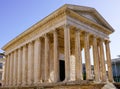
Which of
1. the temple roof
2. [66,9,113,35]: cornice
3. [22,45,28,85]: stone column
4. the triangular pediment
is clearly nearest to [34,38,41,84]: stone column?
the temple roof

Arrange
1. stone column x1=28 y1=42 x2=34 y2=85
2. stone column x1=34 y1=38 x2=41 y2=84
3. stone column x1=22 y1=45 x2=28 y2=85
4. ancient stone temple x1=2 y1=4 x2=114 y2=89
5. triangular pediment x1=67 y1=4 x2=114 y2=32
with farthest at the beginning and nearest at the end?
1. stone column x1=22 y1=45 x2=28 y2=85
2. stone column x1=28 y1=42 x2=34 y2=85
3. stone column x1=34 y1=38 x2=41 y2=84
4. triangular pediment x1=67 y1=4 x2=114 y2=32
5. ancient stone temple x1=2 y1=4 x2=114 y2=89

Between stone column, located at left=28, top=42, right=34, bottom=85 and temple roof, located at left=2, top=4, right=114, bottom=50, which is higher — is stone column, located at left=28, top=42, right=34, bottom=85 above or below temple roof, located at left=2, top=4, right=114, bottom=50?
below

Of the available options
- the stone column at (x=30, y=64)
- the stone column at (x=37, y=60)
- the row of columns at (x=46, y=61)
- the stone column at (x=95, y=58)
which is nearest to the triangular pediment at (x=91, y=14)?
the row of columns at (x=46, y=61)

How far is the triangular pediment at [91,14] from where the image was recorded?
20.4 metres

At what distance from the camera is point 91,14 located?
23.3m

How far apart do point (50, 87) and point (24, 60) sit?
1168cm

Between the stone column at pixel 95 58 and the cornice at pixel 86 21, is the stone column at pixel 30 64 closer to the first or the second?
the cornice at pixel 86 21

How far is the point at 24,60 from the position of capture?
1037 inches

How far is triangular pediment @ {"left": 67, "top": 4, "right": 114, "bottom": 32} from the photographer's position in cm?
2043

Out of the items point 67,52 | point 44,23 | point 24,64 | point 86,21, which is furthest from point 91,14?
point 24,64

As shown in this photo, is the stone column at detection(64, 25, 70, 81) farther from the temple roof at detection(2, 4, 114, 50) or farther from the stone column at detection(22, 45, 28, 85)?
the stone column at detection(22, 45, 28, 85)

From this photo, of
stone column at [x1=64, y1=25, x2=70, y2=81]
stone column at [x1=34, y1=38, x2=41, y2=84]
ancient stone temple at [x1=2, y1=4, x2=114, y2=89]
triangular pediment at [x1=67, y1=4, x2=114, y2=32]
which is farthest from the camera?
stone column at [x1=34, y1=38, x2=41, y2=84]

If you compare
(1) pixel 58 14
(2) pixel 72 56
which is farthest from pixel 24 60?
(1) pixel 58 14

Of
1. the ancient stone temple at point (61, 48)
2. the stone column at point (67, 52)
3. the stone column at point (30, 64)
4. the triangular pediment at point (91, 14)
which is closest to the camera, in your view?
the stone column at point (67, 52)
